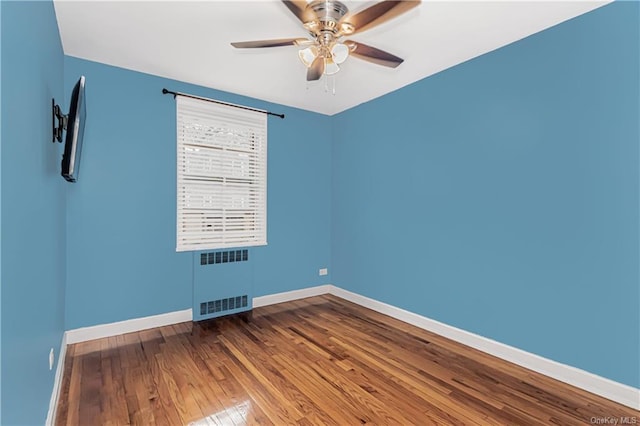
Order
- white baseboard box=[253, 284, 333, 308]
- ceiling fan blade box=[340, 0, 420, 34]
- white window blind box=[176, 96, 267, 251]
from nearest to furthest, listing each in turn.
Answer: ceiling fan blade box=[340, 0, 420, 34]
white window blind box=[176, 96, 267, 251]
white baseboard box=[253, 284, 333, 308]

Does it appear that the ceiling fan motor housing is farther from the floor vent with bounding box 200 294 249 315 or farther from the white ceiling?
the floor vent with bounding box 200 294 249 315

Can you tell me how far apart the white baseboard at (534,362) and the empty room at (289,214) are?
0.02 metres

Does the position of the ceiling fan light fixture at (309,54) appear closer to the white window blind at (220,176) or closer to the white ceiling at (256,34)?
the white ceiling at (256,34)

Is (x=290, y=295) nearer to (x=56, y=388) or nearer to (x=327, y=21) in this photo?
(x=56, y=388)

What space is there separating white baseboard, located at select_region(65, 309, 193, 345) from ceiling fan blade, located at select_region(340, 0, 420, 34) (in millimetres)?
3371

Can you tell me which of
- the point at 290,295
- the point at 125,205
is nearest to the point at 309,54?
the point at 125,205

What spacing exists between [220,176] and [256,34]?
1.76 m

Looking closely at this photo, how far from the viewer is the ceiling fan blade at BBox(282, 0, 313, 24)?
5.68 feet

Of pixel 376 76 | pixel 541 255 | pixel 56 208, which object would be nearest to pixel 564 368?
pixel 541 255

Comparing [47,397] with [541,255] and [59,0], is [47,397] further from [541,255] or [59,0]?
[541,255]

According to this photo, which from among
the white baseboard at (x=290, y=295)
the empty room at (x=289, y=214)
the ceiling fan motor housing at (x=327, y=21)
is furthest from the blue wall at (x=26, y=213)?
the white baseboard at (x=290, y=295)

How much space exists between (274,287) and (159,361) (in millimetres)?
1803

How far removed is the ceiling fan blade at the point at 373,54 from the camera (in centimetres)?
215

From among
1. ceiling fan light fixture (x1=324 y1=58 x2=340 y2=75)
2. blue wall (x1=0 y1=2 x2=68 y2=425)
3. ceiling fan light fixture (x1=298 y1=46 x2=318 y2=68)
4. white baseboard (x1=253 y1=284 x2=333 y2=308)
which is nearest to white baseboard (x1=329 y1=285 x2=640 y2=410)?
white baseboard (x1=253 y1=284 x2=333 y2=308)
